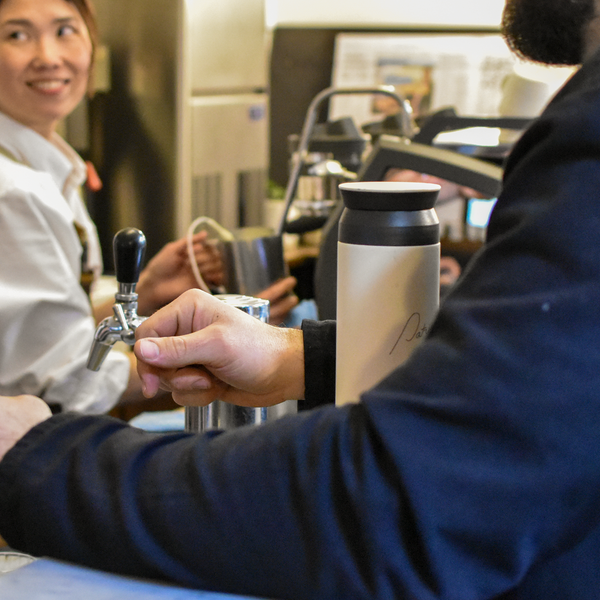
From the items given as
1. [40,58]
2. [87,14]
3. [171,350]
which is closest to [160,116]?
[87,14]

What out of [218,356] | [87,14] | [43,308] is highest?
[87,14]

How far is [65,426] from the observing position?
51 cm

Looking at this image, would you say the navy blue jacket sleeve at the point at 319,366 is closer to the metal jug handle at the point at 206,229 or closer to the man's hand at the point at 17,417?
the man's hand at the point at 17,417

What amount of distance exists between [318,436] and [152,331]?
317mm

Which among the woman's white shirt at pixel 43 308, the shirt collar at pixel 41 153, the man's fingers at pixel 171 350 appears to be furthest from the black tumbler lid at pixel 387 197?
the shirt collar at pixel 41 153

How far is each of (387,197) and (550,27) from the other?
0.54ft

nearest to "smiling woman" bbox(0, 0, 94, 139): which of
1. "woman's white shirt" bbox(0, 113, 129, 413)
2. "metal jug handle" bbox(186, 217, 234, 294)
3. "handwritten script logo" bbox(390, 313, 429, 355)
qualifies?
"woman's white shirt" bbox(0, 113, 129, 413)

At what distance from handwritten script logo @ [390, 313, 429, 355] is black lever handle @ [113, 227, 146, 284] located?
0.27 meters

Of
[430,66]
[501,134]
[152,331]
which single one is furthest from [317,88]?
[152,331]

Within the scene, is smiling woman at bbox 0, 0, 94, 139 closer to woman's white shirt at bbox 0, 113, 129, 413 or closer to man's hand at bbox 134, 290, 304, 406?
woman's white shirt at bbox 0, 113, 129, 413

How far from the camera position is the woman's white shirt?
48.0 inches

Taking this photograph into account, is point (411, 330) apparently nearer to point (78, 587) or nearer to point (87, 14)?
point (78, 587)

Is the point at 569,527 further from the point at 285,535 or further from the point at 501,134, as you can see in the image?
the point at 501,134

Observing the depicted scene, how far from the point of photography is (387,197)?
0.56 metres
